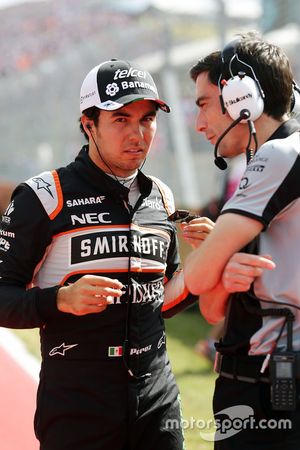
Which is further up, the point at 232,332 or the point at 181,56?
the point at 181,56

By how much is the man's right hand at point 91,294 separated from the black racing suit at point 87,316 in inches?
6.3

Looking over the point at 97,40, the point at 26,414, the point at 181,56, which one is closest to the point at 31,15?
the point at 97,40

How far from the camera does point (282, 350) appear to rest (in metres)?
2.52

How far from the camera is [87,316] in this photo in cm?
315

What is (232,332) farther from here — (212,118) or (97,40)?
(97,40)

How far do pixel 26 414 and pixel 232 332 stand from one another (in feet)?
11.6

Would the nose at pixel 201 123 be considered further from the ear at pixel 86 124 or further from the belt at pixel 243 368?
the belt at pixel 243 368

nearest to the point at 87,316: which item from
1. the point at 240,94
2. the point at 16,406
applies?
the point at 240,94

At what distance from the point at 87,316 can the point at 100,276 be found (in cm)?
20

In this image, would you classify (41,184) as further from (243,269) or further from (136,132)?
(243,269)

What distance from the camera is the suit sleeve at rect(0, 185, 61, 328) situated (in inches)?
121

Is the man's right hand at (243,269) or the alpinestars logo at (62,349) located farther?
the alpinestars logo at (62,349)

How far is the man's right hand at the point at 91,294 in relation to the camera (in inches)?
112

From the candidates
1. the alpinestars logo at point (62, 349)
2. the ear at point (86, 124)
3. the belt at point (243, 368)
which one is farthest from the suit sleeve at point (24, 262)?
the belt at point (243, 368)
